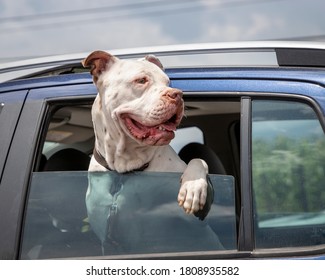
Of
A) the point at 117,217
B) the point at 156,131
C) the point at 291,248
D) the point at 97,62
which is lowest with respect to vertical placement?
the point at 291,248

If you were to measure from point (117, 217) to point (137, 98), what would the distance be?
516 millimetres

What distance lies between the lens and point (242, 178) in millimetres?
2303

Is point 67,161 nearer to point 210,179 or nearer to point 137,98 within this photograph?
point 137,98

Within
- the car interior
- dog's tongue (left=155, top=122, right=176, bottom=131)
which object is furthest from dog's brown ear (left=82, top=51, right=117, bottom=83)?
dog's tongue (left=155, top=122, right=176, bottom=131)

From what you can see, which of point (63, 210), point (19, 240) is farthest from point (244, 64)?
point (19, 240)

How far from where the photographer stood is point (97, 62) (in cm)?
273

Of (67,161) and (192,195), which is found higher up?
(67,161)

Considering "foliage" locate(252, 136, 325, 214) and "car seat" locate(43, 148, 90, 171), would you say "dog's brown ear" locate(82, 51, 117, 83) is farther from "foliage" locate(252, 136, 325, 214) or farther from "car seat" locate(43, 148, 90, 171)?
"foliage" locate(252, 136, 325, 214)

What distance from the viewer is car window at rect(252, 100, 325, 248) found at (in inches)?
87.0

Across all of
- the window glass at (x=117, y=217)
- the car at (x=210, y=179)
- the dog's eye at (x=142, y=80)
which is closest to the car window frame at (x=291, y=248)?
the car at (x=210, y=179)

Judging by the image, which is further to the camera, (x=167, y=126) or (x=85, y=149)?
(x=85, y=149)

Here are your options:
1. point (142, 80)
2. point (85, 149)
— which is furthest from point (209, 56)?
point (85, 149)
